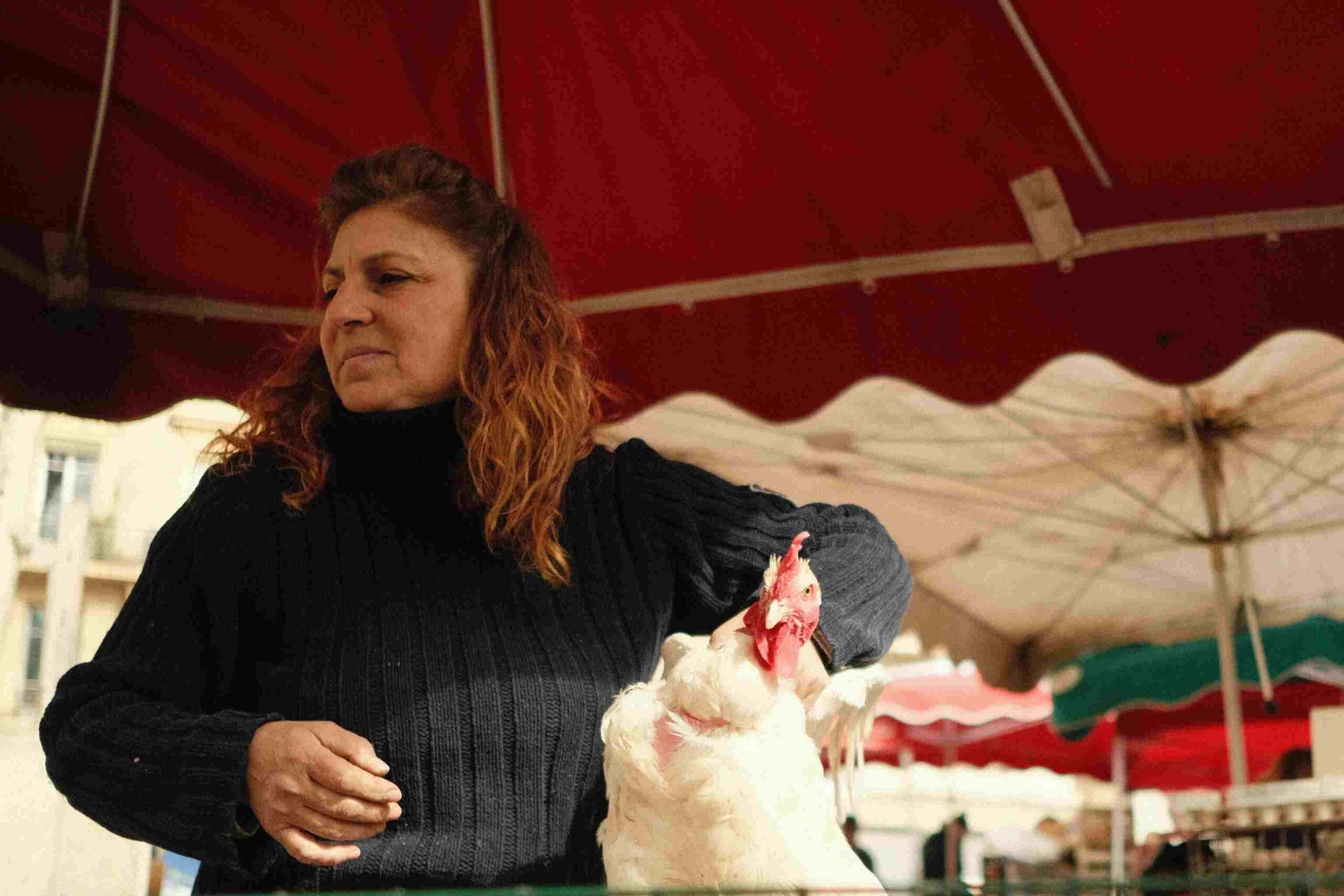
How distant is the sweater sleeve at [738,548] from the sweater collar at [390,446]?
282 mm

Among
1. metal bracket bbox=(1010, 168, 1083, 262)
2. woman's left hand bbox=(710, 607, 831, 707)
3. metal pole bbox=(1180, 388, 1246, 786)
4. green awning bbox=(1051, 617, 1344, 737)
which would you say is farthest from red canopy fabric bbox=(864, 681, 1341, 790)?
woman's left hand bbox=(710, 607, 831, 707)

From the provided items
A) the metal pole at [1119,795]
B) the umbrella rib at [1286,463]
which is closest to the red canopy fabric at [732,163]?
the umbrella rib at [1286,463]

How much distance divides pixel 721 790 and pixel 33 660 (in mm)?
2745

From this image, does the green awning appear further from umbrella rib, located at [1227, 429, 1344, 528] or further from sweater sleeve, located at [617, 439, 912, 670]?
sweater sleeve, located at [617, 439, 912, 670]

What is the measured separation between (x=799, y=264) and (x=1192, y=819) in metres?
1.51

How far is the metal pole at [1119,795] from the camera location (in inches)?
270

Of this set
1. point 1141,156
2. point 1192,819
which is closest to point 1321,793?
point 1192,819

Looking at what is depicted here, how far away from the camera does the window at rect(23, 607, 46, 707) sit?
339cm

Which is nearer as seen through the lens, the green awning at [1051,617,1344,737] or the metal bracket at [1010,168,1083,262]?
the metal bracket at [1010,168,1083,262]

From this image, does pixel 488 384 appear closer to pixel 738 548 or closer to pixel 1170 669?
pixel 738 548

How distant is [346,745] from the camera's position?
137cm

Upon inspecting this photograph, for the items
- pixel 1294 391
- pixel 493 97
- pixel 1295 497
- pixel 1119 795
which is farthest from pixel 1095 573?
pixel 493 97

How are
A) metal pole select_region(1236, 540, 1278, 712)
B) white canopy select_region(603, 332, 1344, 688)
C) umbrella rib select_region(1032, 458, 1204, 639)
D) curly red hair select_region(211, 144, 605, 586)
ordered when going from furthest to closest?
1. metal pole select_region(1236, 540, 1278, 712)
2. umbrella rib select_region(1032, 458, 1204, 639)
3. white canopy select_region(603, 332, 1344, 688)
4. curly red hair select_region(211, 144, 605, 586)

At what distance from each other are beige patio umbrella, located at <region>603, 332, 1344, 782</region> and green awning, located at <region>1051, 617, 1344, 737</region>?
0.55 ft
